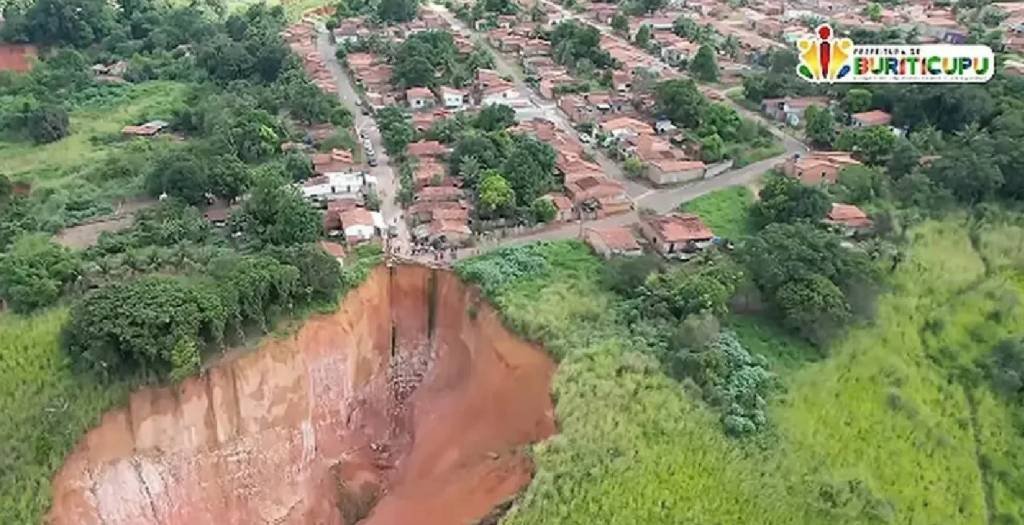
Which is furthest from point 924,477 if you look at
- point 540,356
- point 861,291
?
point 540,356

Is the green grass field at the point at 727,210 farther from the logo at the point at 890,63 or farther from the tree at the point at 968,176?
the logo at the point at 890,63

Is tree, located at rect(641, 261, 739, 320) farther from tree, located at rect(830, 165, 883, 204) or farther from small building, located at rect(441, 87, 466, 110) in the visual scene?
small building, located at rect(441, 87, 466, 110)

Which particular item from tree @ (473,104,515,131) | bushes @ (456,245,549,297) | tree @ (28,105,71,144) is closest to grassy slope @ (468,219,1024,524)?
bushes @ (456,245,549,297)

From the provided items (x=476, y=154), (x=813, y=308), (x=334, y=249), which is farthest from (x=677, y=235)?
(x=334, y=249)

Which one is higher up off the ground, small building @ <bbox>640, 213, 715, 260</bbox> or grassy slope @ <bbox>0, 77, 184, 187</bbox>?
grassy slope @ <bbox>0, 77, 184, 187</bbox>

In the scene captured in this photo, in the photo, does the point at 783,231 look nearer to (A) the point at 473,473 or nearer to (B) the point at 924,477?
(B) the point at 924,477

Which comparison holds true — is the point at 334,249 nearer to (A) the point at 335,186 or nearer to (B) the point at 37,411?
(A) the point at 335,186
